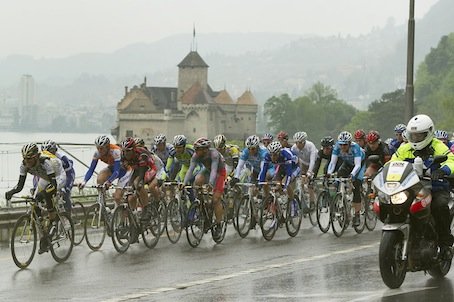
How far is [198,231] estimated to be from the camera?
56.8 ft

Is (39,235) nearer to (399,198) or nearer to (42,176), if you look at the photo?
(42,176)

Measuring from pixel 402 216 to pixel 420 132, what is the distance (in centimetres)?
101

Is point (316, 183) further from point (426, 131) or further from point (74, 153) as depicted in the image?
point (426, 131)

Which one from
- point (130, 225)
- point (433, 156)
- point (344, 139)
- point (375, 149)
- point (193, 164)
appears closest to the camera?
point (433, 156)

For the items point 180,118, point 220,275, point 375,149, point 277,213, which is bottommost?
point 220,275

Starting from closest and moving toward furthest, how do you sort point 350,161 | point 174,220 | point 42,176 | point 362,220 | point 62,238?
point 42,176, point 62,238, point 174,220, point 362,220, point 350,161

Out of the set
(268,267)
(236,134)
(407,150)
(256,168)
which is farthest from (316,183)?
(236,134)

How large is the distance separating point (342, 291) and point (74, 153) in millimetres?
13930

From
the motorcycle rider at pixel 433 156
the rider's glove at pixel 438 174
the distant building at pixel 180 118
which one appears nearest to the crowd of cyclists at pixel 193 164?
the motorcycle rider at pixel 433 156

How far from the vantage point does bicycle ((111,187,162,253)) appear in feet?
53.9

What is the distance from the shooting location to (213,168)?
17547 mm

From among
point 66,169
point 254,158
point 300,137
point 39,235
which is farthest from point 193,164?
point 300,137

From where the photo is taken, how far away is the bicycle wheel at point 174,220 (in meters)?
17.8

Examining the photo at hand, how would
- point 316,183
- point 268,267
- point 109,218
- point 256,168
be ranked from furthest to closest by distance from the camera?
point 316,183, point 256,168, point 109,218, point 268,267
